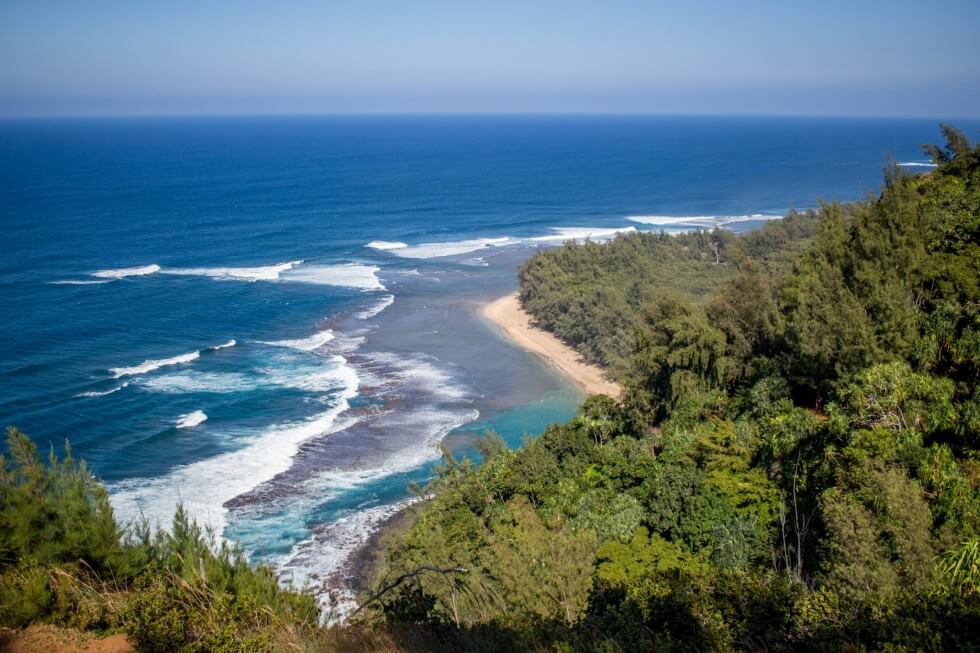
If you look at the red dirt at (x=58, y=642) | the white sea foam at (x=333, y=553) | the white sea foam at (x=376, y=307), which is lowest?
the white sea foam at (x=333, y=553)

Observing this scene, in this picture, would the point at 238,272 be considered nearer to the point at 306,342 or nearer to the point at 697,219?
the point at 306,342

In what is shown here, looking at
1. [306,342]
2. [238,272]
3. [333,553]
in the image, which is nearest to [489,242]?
[238,272]

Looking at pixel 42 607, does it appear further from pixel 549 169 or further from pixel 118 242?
pixel 549 169

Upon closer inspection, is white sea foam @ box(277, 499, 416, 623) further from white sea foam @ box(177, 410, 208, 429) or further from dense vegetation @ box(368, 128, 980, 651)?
white sea foam @ box(177, 410, 208, 429)

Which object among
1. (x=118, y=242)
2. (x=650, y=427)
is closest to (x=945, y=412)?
(x=650, y=427)

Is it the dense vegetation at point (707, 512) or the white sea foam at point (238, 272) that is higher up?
the dense vegetation at point (707, 512)

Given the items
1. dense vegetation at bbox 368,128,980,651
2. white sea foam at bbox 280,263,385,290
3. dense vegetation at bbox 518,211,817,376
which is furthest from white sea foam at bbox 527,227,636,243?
dense vegetation at bbox 368,128,980,651

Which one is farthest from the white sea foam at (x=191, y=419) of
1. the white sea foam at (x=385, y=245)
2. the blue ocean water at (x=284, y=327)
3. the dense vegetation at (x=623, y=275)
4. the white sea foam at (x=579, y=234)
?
the white sea foam at (x=579, y=234)

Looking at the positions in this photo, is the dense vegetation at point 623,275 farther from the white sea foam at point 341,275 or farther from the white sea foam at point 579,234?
the white sea foam at point 341,275
